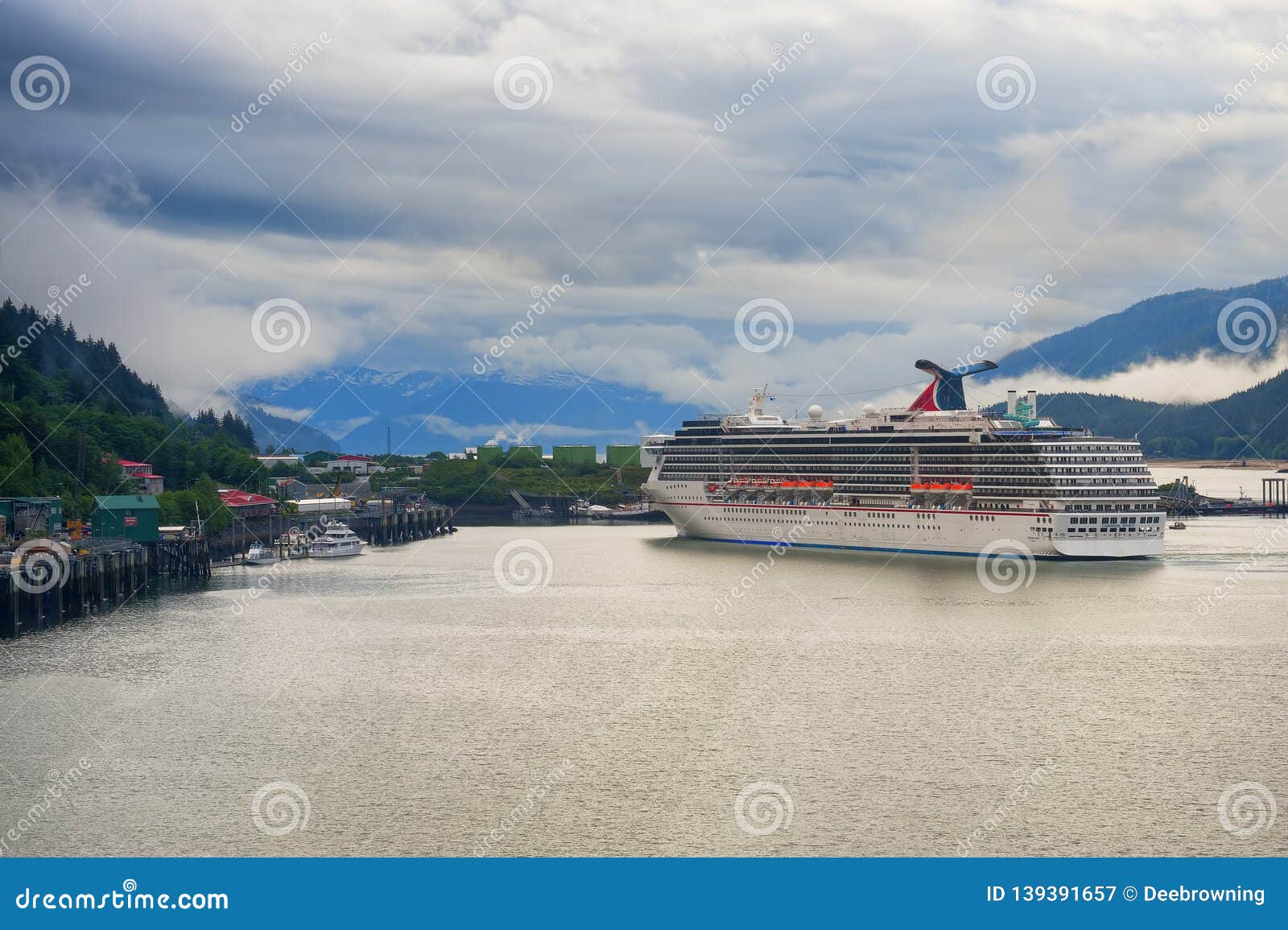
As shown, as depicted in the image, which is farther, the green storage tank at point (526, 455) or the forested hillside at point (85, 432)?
the green storage tank at point (526, 455)

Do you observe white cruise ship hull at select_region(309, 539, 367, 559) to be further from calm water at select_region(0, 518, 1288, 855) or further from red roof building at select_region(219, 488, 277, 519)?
calm water at select_region(0, 518, 1288, 855)

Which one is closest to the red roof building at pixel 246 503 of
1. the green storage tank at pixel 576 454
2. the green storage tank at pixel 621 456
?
the green storage tank at pixel 621 456

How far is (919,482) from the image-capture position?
6153 cm

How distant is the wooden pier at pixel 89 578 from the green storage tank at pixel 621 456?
100984 mm

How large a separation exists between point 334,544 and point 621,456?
292ft

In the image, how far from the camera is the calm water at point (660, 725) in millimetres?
19047

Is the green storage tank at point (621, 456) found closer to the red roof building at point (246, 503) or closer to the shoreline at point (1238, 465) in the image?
the red roof building at point (246, 503)

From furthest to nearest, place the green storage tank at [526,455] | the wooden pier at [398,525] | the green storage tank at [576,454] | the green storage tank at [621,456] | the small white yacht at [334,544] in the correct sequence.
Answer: the green storage tank at [576,454] < the green storage tank at [621,456] < the green storage tank at [526,455] < the wooden pier at [398,525] < the small white yacht at [334,544]

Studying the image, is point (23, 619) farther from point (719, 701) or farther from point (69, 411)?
point (69, 411)

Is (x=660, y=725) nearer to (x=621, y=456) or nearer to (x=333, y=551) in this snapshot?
(x=333, y=551)

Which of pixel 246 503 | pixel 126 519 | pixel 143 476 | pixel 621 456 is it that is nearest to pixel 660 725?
pixel 126 519

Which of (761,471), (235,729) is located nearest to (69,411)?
(761,471)

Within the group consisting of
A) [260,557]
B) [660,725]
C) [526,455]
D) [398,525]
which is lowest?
[660,725]

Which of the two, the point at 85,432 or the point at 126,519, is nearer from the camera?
the point at 126,519
